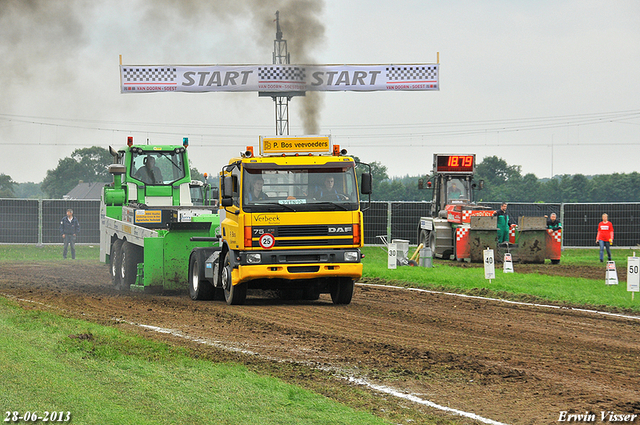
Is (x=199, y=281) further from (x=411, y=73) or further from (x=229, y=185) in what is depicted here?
(x=411, y=73)

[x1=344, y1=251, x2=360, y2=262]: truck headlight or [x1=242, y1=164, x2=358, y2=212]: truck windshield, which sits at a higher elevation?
[x1=242, y1=164, x2=358, y2=212]: truck windshield

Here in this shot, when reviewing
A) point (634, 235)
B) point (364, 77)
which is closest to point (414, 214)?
point (364, 77)

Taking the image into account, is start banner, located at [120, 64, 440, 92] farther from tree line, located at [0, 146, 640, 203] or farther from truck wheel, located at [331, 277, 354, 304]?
tree line, located at [0, 146, 640, 203]

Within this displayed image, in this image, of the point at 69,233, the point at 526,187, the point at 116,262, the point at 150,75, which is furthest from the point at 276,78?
the point at 526,187

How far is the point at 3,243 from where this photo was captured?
35.5m

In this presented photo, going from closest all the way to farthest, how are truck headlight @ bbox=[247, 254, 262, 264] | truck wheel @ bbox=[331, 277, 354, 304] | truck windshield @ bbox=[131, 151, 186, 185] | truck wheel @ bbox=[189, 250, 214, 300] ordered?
truck headlight @ bbox=[247, 254, 262, 264], truck wheel @ bbox=[331, 277, 354, 304], truck wheel @ bbox=[189, 250, 214, 300], truck windshield @ bbox=[131, 151, 186, 185]

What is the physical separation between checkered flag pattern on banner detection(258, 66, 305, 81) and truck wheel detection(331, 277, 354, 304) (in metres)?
21.6

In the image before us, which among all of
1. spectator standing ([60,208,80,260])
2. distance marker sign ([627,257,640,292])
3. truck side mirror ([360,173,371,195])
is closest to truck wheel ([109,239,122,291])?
truck side mirror ([360,173,371,195])

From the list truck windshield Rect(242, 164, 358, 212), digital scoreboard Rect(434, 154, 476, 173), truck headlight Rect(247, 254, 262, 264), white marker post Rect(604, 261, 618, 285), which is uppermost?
digital scoreboard Rect(434, 154, 476, 173)

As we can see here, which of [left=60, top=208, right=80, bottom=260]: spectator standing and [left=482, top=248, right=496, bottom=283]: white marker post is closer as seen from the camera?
[left=482, top=248, right=496, bottom=283]: white marker post

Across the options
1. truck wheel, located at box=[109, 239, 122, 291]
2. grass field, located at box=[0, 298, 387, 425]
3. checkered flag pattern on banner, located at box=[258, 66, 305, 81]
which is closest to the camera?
grass field, located at box=[0, 298, 387, 425]

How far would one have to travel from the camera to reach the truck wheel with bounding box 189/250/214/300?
52.1 ft

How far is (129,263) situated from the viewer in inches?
718

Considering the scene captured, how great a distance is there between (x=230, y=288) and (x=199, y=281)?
48.3 inches
